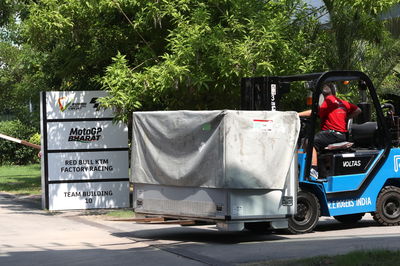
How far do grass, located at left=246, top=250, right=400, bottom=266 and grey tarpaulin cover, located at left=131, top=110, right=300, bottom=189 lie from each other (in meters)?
2.21

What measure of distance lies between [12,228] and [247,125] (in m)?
5.58

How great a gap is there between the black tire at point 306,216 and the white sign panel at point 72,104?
6565mm

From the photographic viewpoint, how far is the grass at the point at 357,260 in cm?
895

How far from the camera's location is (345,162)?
43.5ft

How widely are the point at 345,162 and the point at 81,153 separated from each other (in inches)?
277

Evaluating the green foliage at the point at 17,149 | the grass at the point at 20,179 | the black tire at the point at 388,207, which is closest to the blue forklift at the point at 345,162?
the black tire at the point at 388,207

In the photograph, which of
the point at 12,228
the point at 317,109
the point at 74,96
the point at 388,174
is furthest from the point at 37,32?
the point at 388,174

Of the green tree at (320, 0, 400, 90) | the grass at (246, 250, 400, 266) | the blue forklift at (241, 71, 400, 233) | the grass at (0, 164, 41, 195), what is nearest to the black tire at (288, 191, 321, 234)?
the blue forklift at (241, 71, 400, 233)

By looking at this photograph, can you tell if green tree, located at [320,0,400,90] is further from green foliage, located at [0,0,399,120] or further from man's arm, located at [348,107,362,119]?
man's arm, located at [348,107,362,119]

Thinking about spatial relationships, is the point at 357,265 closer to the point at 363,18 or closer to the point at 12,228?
the point at 12,228

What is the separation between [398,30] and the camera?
18.8 meters

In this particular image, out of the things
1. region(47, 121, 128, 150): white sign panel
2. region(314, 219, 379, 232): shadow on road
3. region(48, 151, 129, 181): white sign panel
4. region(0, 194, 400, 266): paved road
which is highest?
region(47, 121, 128, 150): white sign panel

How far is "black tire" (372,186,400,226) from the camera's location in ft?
45.3

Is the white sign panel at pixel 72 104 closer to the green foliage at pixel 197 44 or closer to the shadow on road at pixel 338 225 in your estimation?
the green foliage at pixel 197 44
